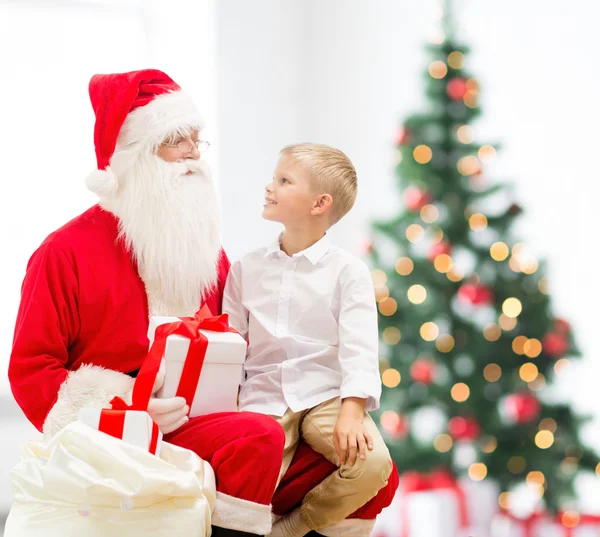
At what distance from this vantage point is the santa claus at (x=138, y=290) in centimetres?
188

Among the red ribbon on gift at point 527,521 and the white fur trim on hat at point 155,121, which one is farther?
the red ribbon on gift at point 527,521

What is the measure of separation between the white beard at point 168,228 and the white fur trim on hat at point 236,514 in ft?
1.79

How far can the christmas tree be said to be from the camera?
3.64 metres

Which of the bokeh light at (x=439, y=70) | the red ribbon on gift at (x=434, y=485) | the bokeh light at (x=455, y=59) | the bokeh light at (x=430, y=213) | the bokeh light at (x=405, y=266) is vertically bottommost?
the red ribbon on gift at (x=434, y=485)

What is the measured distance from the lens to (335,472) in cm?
203

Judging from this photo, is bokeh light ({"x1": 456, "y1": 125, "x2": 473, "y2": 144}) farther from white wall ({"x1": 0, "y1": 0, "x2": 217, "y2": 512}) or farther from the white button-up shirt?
the white button-up shirt

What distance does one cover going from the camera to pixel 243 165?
14.8ft

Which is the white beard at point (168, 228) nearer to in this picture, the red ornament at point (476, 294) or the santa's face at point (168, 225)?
the santa's face at point (168, 225)

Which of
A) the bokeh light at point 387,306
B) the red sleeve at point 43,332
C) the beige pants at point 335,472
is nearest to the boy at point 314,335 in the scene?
the beige pants at point 335,472

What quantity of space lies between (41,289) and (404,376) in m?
2.07

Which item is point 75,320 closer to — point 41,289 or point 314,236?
point 41,289

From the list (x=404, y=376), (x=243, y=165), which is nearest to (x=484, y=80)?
(x=243, y=165)

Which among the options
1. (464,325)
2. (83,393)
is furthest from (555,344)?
(83,393)

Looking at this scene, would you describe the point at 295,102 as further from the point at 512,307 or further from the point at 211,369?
the point at 211,369
